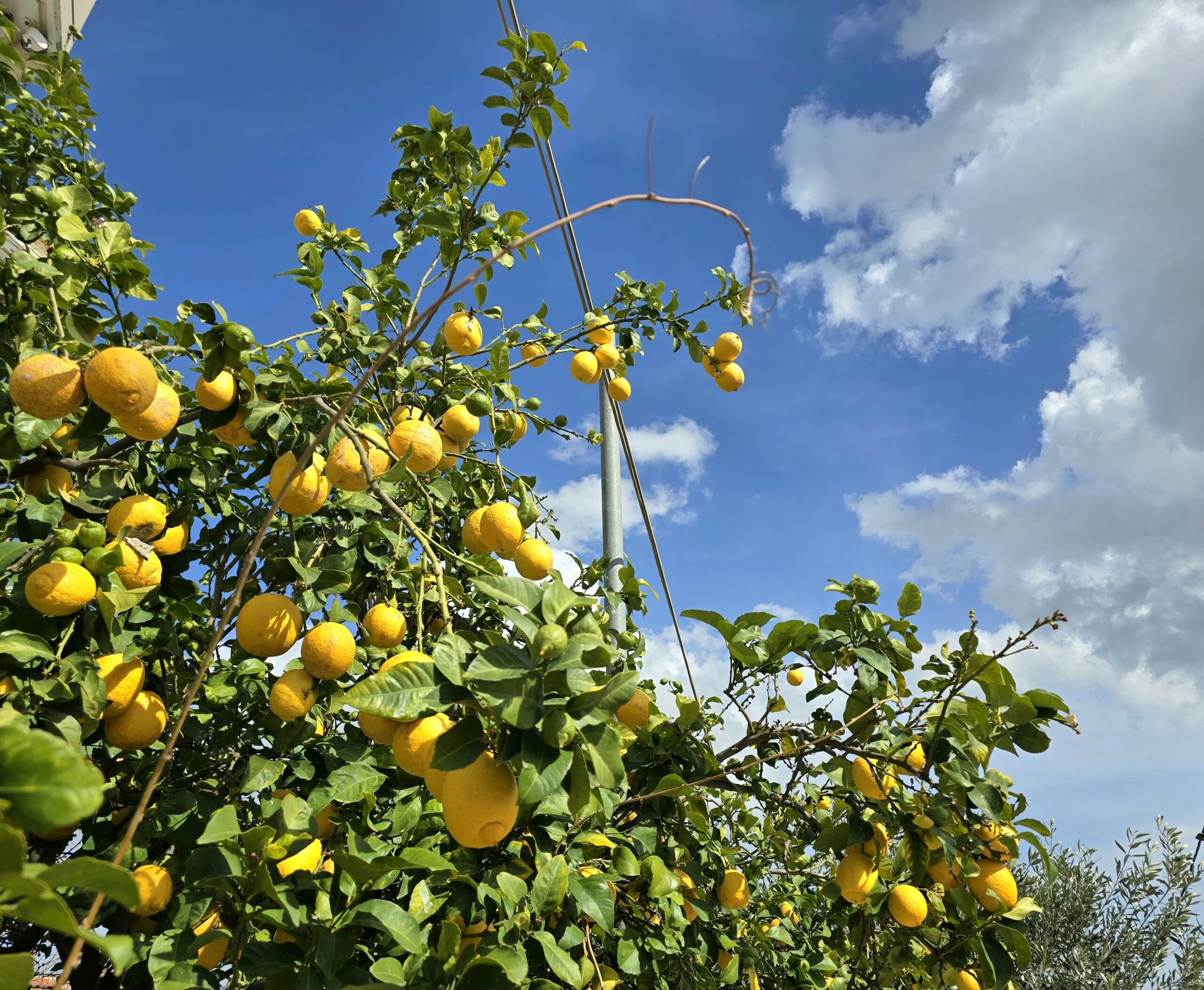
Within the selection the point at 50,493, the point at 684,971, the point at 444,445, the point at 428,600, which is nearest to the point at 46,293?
the point at 50,493

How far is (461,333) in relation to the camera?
2088mm

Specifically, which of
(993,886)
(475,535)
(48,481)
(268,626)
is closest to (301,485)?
(268,626)

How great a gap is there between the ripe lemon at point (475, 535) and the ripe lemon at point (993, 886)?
1370 millimetres

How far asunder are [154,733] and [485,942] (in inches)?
30.8

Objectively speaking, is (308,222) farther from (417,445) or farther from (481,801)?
(481,801)

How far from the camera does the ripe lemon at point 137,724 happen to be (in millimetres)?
1410

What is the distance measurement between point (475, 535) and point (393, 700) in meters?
0.66

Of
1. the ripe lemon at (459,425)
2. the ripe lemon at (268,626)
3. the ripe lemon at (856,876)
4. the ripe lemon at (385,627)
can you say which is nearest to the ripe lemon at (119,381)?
the ripe lemon at (268,626)

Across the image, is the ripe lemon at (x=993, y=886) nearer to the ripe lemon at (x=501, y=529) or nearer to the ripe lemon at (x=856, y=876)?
the ripe lemon at (x=856, y=876)

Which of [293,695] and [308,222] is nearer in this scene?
[293,695]

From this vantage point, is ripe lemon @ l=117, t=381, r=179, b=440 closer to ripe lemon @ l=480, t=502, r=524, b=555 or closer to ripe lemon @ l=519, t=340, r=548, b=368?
ripe lemon @ l=480, t=502, r=524, b=555

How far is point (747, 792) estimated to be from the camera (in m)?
1.87

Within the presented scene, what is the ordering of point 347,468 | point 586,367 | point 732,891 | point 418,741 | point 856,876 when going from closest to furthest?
point 418,741, point 347,468, point 856,876, point 732,891, point 586,367

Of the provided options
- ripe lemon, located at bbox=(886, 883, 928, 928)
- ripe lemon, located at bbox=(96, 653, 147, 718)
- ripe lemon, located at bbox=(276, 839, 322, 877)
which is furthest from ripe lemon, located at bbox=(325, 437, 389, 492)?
ripe lemon, located at bbox=(886, 883, 928, 928)
